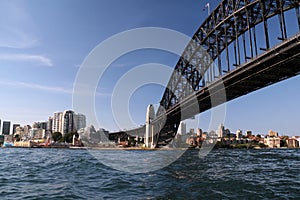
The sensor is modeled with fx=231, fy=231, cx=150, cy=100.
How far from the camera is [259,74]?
27.8m

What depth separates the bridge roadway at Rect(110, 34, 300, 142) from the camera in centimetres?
2205

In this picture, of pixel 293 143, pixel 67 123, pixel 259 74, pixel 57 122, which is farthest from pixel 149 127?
pixel 57 122

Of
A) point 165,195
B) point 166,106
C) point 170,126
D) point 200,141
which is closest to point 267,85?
point 165,195

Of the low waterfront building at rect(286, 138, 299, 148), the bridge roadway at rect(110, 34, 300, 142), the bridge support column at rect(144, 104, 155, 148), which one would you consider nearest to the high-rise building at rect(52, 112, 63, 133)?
the bridge support column at rect(144, 104, 155, 148)

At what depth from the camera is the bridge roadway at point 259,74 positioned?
72.3 feet

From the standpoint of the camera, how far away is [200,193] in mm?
7469

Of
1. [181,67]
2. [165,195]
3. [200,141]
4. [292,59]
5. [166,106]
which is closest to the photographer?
[165,195]

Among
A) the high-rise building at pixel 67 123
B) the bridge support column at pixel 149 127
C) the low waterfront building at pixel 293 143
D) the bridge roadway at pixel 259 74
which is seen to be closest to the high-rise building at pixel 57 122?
the high-rise building at pixel 67 123

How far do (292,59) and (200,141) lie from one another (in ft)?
284

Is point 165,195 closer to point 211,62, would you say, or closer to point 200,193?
point 200,193

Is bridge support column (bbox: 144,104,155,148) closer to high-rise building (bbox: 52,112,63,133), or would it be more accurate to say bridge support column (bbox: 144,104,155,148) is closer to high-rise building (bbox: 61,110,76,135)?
high-rise building (bbox: 61,110,76,135)

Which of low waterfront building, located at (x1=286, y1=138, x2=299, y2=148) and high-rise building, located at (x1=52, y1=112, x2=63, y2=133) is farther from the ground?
high-rise building, located at (x1=52, y1=112, x2=63, y2=133)

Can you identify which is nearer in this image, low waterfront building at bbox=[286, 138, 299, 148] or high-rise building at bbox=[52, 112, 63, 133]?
low waterfront building at bbox=[286, 138, 299, 148]

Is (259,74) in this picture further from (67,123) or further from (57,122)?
(57,122)
